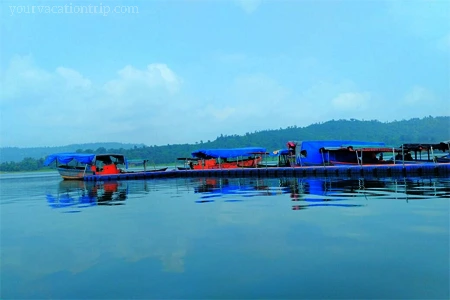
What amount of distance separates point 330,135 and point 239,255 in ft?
523

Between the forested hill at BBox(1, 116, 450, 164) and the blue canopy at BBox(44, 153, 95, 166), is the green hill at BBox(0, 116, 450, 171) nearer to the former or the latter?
the forested hill at BBox(1, 116, 450, 164)

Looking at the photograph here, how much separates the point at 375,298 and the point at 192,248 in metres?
4.04

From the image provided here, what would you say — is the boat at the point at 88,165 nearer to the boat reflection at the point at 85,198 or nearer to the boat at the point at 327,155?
the boat reflection at the point at 85,198

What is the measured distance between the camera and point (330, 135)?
16088 centimetres

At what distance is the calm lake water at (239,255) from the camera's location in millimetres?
5750

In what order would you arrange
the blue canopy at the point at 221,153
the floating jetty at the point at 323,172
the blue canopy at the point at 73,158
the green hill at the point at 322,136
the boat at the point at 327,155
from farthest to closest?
the green hill at the point at 322,136, the blue canopy at the point at 221,153, the blue canopy at the point at 73,158, the boat at the point at 327,155, the floating jetty at the point at 323,172

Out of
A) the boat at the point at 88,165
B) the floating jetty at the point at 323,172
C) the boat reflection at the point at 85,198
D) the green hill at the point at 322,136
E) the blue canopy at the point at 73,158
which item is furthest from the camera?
the green hill at the point at 322,136

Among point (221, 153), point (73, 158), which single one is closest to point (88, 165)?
point (73, 158)

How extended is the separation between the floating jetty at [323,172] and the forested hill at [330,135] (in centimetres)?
8933

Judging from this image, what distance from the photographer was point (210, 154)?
4356 cm

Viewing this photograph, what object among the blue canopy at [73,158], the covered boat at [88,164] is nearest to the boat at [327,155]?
the covered boat at [88,164]

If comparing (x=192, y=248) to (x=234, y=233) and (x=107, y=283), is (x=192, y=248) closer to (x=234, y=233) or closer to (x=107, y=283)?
(x=234, y=233)

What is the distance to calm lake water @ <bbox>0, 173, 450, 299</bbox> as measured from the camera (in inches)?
226

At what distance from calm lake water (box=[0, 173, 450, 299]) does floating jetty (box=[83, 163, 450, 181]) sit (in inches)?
617
